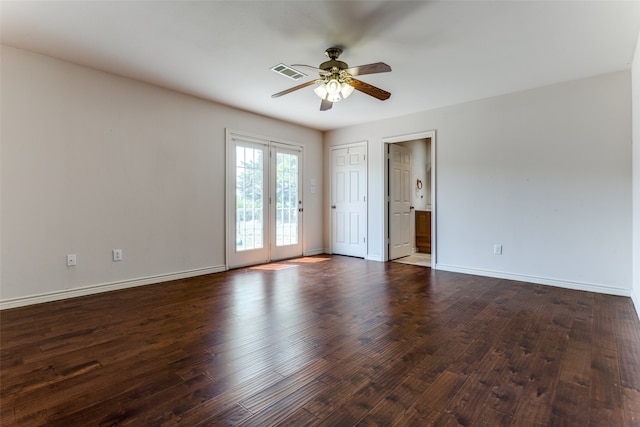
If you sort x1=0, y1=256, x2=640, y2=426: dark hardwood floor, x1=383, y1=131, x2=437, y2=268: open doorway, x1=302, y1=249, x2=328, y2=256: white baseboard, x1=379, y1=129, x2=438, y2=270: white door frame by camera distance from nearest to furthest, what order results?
x1=0, y1=256, x2=640, y2=426: dark hardwood floor
x1=379, y1=129, x2=438, y2=270: white door frame
x1=383, y1=131, x2=437, y2=268: open doorway
x1=302, y1=249, x2=328, y2=256: white baseboard

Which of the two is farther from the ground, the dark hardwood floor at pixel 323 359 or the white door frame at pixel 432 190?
the white door frame at pixel 432 190

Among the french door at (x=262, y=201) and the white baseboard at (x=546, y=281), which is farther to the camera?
the french door at (x=262, y=201)

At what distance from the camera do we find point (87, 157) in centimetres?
355

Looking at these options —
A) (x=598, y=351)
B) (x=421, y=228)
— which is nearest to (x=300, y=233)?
(x=421, y=228)

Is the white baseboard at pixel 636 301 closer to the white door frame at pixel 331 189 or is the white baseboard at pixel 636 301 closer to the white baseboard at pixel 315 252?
the white door frame at pixel 331 189

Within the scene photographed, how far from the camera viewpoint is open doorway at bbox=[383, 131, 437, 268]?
529 centimetres

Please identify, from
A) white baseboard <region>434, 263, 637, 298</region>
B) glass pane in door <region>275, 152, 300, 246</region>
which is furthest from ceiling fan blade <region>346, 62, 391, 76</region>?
white baseboard <region>434, 263, 637, 298</region>

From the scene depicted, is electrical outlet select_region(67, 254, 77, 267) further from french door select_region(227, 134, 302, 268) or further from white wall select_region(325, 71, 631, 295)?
white wall select_region(325, 71, 631, 295)

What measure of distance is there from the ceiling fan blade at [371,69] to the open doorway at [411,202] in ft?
8.64

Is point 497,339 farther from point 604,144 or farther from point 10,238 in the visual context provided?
point 10,238

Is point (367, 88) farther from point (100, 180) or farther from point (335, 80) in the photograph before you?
point (100, 180)

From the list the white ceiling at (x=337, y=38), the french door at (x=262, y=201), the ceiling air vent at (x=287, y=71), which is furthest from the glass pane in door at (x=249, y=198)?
the ceiling air vent at (x=287, y=71)

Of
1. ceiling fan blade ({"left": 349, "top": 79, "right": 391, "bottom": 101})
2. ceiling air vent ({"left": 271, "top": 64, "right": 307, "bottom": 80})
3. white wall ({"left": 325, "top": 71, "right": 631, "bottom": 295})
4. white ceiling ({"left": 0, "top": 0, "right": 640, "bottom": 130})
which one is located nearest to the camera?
white ceiling ({"left": 0, "top": 0, "right": 640, "bottom": 130})

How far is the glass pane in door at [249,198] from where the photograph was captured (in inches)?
199
